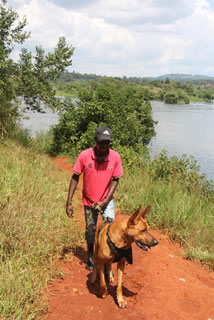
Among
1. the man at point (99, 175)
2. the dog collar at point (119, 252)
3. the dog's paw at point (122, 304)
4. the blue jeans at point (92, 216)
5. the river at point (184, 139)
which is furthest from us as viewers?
the river at point (184, 139)

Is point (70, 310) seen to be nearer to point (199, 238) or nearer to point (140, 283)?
point (140, 283)

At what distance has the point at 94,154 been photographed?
3.74m

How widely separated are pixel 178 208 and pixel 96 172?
317 centimetres

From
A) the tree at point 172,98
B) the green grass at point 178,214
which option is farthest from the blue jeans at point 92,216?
the tree at point 172,98

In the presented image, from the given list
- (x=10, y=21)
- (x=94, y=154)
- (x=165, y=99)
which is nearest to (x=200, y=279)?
(x=94, y=154)

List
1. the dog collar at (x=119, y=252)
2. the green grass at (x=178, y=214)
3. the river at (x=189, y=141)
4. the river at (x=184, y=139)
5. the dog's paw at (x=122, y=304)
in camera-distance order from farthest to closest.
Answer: the river at (x=184, y=139)
the river at (x=189, y=141)
the green grass at (x=178, y=214)
the dog's paw at (x=122, y=304)
the dog collar at (x=119, y=252)

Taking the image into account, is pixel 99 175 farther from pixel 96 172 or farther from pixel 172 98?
pixel 172 98

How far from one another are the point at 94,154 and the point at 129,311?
184cm

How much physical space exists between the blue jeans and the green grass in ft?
7.10

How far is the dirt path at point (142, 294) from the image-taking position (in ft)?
11.0

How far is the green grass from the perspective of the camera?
226 inches

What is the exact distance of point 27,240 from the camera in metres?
3.94

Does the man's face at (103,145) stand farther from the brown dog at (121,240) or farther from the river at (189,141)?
the river at (189,141)

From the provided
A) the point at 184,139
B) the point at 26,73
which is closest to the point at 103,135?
the point at 26,73
